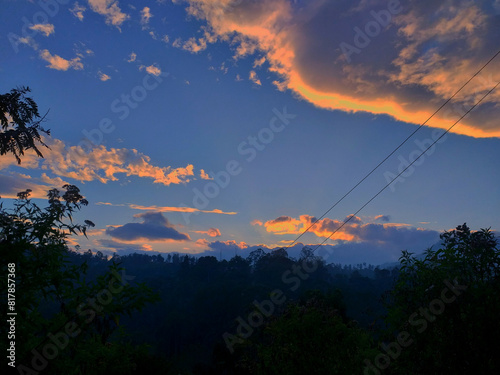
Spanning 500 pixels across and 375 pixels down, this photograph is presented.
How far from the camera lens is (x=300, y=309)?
38.0 ft

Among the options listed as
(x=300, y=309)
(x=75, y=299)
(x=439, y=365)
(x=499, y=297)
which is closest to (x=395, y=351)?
(x=439, y=365)

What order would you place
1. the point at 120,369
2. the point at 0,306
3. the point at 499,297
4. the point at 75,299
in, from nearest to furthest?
the point at 0,306
the point at 75,299
the point at 499,297
the point at 120,369

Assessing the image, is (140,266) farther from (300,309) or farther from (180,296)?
(300,309)

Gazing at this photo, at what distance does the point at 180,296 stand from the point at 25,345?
366 feet

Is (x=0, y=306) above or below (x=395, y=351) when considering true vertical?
above
